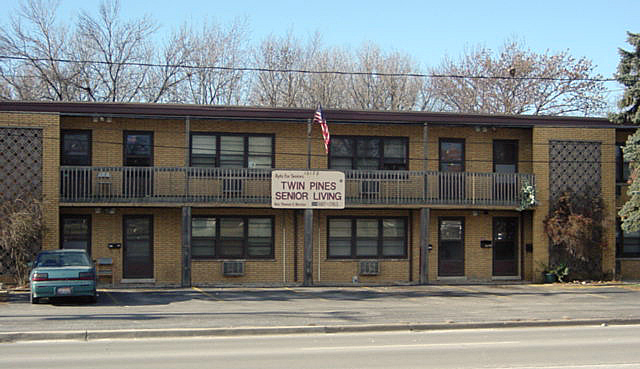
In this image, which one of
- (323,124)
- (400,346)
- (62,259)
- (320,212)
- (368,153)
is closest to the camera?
(400,346)

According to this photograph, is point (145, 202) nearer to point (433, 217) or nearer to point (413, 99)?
point (433, 217)

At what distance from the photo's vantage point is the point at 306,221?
85.3 feet

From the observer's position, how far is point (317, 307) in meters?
19.9

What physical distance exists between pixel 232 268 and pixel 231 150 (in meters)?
4.23

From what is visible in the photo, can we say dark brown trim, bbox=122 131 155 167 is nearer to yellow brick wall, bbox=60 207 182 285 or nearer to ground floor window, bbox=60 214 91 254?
yellow brick wall, bbox=60 207 182 285

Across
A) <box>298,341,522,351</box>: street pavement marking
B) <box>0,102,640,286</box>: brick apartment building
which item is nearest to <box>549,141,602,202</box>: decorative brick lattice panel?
<box>0,102,640,286</box>: brick apartment building

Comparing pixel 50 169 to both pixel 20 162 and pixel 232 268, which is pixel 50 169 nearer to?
pixel 20 162

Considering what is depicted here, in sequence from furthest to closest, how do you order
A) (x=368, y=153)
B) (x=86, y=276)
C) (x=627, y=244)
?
1. (x=627, y=244)
2. (x=368, y=153)
3. (x=86, y=276)

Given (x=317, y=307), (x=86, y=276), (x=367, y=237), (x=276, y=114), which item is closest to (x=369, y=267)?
(x=367, y=237)

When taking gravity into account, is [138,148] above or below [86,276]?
above

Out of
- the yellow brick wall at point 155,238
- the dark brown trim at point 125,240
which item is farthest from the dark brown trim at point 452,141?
the dark brown trim at point 125,240

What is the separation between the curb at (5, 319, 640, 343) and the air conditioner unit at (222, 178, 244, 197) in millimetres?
10392

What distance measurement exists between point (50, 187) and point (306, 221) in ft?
28.2

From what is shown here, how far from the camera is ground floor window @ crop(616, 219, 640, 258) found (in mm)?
28797
